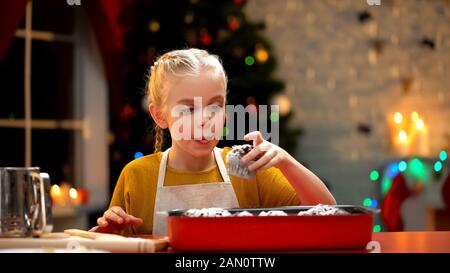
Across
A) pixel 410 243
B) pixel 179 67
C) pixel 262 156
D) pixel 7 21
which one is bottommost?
pixel 410 243

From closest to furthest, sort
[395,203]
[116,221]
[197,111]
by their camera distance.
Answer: [116,221] → [197,111] → [395,203]

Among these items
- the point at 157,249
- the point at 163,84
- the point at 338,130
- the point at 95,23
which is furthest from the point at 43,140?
the point at 157,249

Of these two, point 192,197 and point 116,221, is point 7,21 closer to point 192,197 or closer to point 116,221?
point 192,197

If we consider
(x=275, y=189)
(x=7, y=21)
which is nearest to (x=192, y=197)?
(x=275, y=189)

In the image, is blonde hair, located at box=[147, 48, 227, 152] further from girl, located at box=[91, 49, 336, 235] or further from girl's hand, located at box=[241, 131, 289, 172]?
girl's hand, located at box=[241, 131, 289, 172]

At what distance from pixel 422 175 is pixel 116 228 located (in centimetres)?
312

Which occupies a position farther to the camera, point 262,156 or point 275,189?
point 275,189

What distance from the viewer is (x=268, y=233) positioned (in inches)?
36.0

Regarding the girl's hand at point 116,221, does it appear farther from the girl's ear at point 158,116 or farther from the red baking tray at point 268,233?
the girl's ear at point 158,116

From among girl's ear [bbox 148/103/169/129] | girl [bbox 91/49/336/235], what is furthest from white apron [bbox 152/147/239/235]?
girl's ear [bbox 148/103/169/129]

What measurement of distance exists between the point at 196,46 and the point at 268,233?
2.93 metres

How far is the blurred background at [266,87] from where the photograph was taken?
12.2 ft

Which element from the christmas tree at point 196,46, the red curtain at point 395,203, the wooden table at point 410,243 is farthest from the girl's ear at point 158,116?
the red curtain at point 395,203
